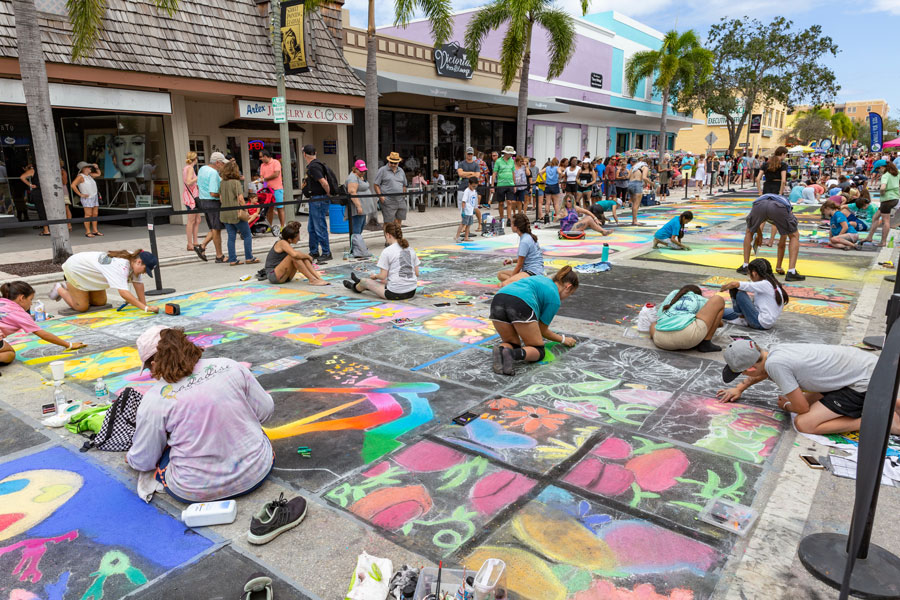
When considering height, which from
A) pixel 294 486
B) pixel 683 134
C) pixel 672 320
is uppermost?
pixel 683 134

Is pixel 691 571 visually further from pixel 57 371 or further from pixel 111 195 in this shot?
pixel 111 195

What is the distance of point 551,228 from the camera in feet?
54.3

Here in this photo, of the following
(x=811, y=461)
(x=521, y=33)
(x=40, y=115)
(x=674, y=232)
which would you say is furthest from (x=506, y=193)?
(x=811, y=461)

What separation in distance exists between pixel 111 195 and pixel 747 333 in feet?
53.1

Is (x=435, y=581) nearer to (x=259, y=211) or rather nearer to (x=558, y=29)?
(x=259, y=211)

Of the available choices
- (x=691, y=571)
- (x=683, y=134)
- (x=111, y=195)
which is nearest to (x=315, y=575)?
(x=691, y=571)

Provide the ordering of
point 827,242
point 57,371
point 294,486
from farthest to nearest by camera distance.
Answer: point 827,242 < point 57,371 < point 294,486

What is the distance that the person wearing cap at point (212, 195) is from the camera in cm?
1091

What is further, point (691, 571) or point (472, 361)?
point (472, 361)

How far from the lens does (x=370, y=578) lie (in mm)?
2719

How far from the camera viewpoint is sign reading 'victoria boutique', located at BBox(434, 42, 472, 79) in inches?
916

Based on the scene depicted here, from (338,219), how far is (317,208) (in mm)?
1120

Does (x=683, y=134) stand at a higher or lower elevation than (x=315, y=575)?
higher

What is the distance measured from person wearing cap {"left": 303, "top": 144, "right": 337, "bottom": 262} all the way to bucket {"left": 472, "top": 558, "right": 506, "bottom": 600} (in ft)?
30.4
